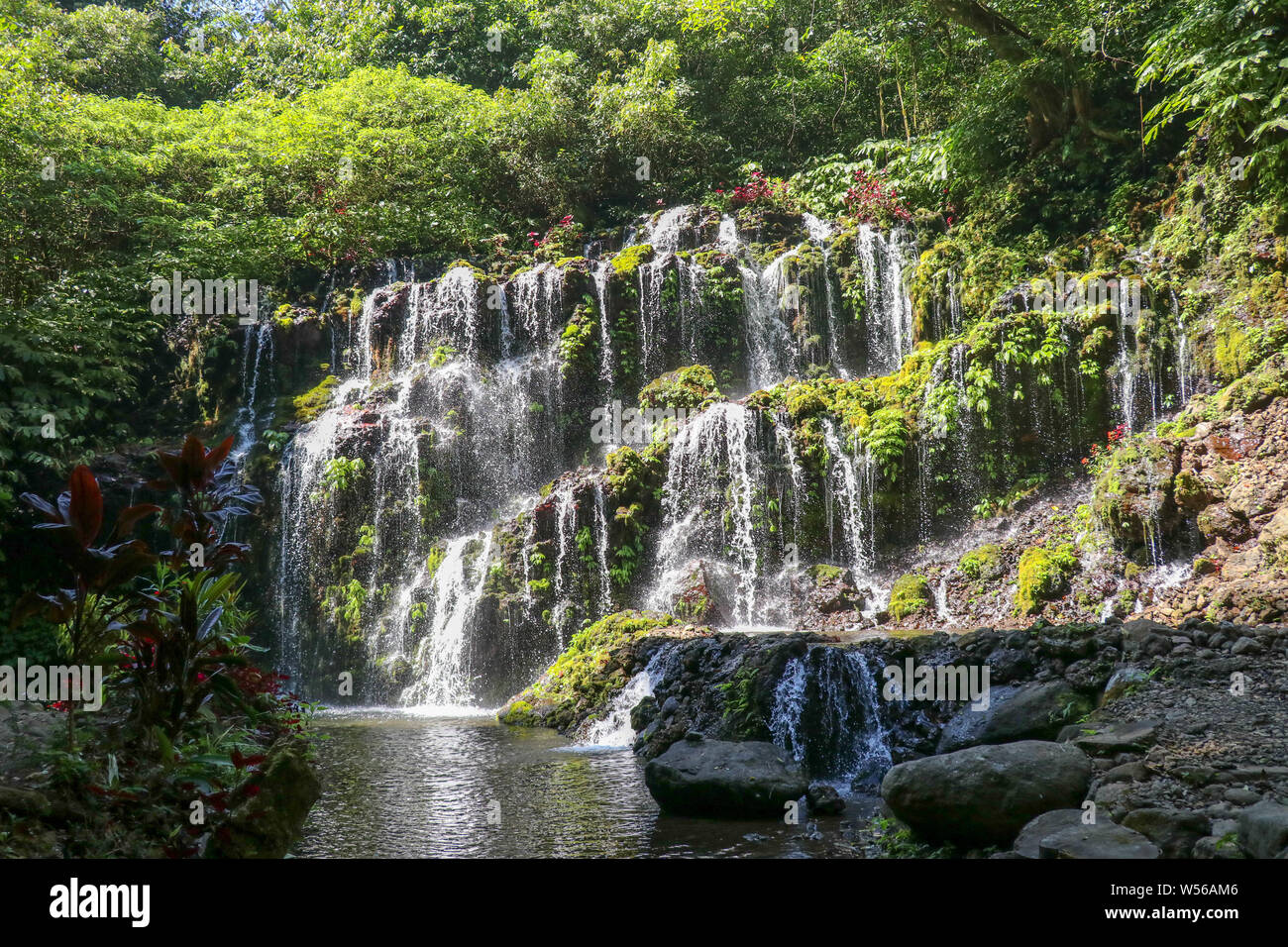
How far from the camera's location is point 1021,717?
5.91 meters

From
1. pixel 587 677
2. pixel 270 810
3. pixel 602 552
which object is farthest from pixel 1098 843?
pixel 602 552

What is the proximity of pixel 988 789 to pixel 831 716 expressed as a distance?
112 inches

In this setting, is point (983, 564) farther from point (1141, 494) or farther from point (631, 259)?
point (631, 259)

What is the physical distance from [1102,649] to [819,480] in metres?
7.28

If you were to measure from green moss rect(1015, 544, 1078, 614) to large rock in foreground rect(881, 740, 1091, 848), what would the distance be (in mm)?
6841

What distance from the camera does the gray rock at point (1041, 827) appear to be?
3877mm

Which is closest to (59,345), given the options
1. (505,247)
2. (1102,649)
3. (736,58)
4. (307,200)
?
(307,200)

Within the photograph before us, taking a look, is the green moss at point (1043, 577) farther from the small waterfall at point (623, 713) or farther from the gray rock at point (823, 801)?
the gray rock at point (823, 801)

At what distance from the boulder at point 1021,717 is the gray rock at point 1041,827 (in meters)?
1.81

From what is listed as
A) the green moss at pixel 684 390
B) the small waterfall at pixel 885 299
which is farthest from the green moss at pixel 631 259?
the small waterfall at pixel 885 299

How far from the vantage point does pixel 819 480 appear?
13734mm

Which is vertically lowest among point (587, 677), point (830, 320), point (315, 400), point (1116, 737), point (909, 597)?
point (587, 677)
